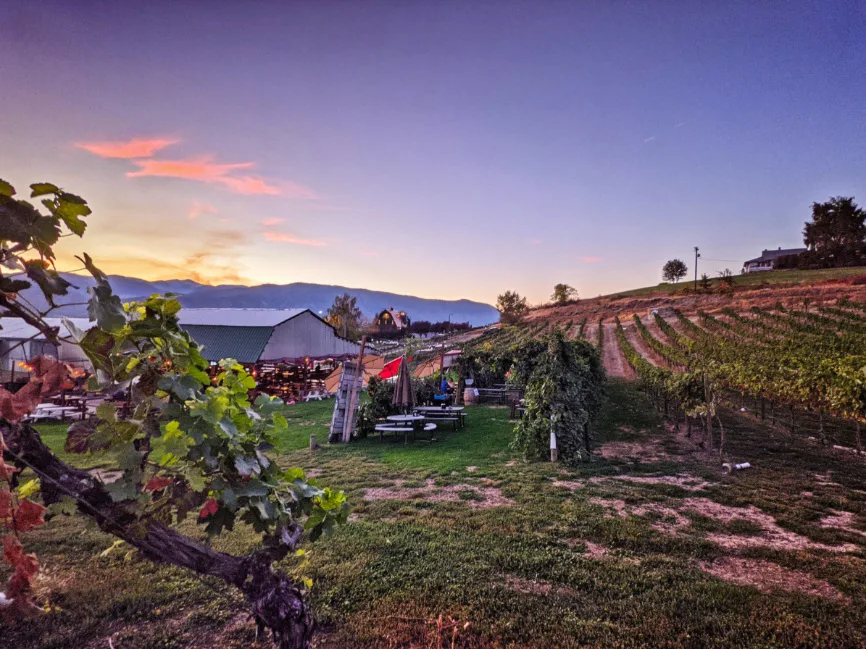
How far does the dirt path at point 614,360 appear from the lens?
86.2ft

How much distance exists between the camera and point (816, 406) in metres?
11.4

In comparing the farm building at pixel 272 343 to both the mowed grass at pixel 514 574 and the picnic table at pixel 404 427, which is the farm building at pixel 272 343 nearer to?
the picnic table at pixel 404 427

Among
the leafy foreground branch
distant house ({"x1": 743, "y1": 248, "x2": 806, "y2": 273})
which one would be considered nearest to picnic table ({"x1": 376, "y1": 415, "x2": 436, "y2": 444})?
the leafy foreground branch

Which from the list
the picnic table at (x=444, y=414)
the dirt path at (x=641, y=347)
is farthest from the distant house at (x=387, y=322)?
the picnic table at (x=444, y=414)

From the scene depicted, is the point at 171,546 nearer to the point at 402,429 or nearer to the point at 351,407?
the point at 402,429

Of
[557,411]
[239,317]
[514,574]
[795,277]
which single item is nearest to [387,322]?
[239,317]

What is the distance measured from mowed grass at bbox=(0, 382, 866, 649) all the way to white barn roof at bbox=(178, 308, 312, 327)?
15.4 meters

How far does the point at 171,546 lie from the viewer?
1.91 metres

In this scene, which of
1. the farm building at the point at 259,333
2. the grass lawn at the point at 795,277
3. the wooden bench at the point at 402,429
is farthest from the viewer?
the grass lawn at the point at 795,277

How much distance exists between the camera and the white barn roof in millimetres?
21250

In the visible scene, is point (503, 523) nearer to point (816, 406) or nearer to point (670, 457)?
point (670, 457)

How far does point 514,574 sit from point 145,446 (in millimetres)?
3741

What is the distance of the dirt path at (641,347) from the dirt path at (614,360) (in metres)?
1.35

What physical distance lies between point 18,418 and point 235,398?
0.88m
